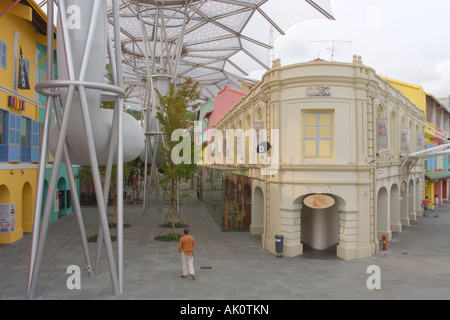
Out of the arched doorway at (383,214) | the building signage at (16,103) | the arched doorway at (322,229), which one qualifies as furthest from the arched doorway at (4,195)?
the arched doorway at (383,214)

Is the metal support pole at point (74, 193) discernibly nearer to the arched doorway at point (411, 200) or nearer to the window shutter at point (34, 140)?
the window shutter at point (34, 140)

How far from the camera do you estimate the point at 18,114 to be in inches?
816

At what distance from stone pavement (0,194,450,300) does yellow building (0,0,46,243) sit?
1776mm

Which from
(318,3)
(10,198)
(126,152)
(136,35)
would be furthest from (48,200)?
(136,35)

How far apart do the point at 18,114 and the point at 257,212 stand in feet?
48.0

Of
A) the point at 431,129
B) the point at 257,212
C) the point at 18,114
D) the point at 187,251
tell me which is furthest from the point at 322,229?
the point at 431,129

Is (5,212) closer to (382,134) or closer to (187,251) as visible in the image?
(187,251)

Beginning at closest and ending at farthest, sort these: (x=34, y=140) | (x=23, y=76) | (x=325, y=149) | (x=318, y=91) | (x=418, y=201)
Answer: (x=318, y=91), (x=325, y=149), (x=23, y=76), (x=34, y=140), (x=418, y=201)

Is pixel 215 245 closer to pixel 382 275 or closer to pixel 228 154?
pixel 382 275

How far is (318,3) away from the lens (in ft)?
103

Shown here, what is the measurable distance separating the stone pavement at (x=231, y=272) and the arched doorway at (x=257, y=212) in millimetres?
794

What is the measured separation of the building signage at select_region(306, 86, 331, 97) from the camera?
17578 mm

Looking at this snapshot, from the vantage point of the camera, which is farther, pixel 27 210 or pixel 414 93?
pixel 414 93

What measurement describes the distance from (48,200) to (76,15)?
19.6 feet
